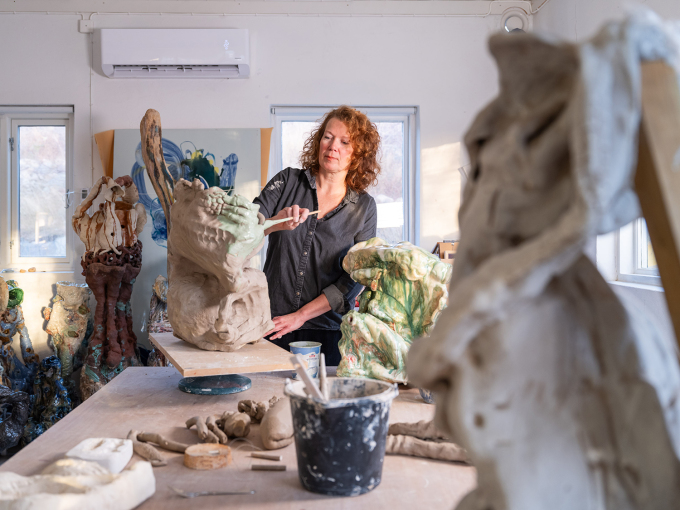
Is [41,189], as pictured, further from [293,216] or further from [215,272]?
[215,272]

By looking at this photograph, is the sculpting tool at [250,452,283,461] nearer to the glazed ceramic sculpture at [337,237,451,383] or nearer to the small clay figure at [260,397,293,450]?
the small clay figure at [260,397,293,450]

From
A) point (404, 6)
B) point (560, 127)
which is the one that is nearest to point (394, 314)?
point (560, 127)

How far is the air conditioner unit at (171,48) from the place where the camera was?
392 centimetres

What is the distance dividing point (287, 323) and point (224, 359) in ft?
2.13

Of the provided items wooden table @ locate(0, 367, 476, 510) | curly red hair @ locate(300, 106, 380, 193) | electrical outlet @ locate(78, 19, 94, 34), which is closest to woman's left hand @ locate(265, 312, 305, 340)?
wooden table @ locate(0, 367, 476, 510)

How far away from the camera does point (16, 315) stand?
3.57m

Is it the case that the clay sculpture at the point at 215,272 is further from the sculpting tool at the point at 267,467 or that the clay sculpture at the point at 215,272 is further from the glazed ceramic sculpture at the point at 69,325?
the glazed ceramic sculpture at the point at 69,325

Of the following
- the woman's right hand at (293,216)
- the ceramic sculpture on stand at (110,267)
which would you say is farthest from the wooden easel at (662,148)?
the ceramic sculpture on stand at (110,267)

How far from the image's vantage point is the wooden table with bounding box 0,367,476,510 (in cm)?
103

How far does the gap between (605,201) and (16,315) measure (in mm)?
3938

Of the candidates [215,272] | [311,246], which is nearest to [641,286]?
[311,246]

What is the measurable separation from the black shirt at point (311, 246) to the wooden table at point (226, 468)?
811 millimetres

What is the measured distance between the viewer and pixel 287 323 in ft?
7.61

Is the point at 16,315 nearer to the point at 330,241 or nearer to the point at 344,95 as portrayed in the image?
the point at 330,241
